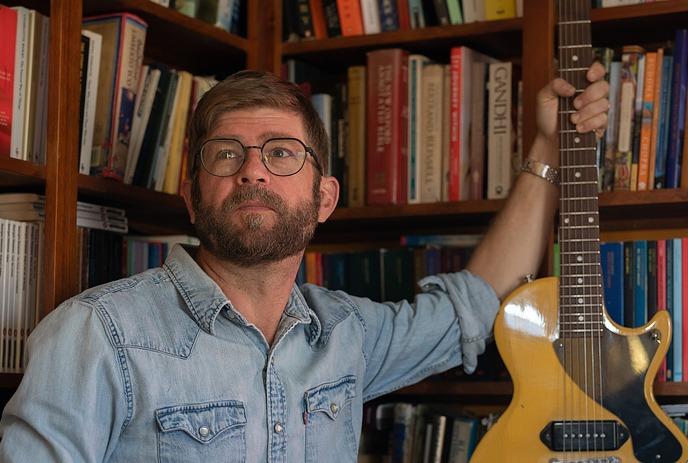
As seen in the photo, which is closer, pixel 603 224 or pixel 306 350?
pixel 306 350

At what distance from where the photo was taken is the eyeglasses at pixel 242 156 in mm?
1748

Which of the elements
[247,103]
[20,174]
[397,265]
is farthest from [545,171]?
[20,174]

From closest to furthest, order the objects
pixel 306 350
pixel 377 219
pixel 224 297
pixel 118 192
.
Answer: pixel 224 297, pixel 306 350, pixel 118 192, pixel 377 219

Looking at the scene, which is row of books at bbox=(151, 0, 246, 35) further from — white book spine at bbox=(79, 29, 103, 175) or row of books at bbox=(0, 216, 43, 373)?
row of books at bbox=(0, 216, 43, 373)

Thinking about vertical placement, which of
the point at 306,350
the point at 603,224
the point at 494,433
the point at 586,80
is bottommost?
the point at 494,433

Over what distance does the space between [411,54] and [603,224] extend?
528 mm

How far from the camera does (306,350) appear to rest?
182cm

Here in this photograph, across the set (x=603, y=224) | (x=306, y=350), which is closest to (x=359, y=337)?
(x=306, y=350)

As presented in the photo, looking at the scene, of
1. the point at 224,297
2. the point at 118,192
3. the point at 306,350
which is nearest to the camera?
the point at 224,297

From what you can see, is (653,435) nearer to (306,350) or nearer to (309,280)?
(306,350)

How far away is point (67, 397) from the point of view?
59.6 inches

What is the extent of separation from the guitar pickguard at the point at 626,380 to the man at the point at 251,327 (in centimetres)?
19

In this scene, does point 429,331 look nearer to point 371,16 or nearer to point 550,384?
point 550,384

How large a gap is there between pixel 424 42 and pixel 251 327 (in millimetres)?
779
